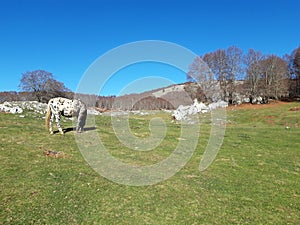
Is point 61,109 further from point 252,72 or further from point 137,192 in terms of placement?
point 252,72

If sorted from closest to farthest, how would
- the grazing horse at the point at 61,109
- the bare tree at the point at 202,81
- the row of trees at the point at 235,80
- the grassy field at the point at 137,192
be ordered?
1. the grassy field at the point at 137,192
2. the grazing horse at the point at 61,109
3. the bare tree at the point at 202,81
4. the row of trees at the point at 235,80

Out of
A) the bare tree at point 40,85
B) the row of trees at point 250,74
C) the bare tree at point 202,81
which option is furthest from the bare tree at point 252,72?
the bare tree at point 40,85

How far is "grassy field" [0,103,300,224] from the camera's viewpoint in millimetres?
7227

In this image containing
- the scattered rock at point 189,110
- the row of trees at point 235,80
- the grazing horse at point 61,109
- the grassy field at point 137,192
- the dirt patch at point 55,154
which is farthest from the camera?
the row of trees at point 235,80

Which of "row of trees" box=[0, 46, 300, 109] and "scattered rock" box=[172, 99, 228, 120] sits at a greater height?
"row of trees" box=[0, 46, 300, 109]

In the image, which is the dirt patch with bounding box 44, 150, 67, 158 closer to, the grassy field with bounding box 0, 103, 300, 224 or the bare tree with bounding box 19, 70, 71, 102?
the grassy field with bounding box 0, 103, 300, 224

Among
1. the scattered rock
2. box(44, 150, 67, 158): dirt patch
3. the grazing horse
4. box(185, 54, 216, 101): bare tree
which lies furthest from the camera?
box(185, 54, 216, 101): bare tree

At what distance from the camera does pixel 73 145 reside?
14.2 metres

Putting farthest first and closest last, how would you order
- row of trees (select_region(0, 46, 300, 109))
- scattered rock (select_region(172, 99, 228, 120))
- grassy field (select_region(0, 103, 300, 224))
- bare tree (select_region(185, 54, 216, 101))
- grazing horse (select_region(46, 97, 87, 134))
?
1. row of trees (select_region(0, 46, 300, 109))
2. bare tree (select_region(185, 54, 216, 101))
3. scattered rock (select_region(172, 99, 228, 120))
4. grazing horse (select_region(46, 97, 87, 134))
5. grassy field (select_region(0, 103, 300, 224))

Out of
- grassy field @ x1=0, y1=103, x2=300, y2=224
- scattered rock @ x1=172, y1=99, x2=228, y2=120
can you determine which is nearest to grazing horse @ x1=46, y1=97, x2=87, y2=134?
grassy field @ x1=0, y1=103, x2=300, y2=224

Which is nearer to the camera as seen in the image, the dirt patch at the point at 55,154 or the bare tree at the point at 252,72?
the dirt patch at the point at 55,154

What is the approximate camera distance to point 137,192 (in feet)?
29.3

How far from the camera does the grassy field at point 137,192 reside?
23.7ft

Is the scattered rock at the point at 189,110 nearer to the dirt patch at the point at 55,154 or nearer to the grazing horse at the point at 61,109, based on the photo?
the grazing horse at the point at 61,109
